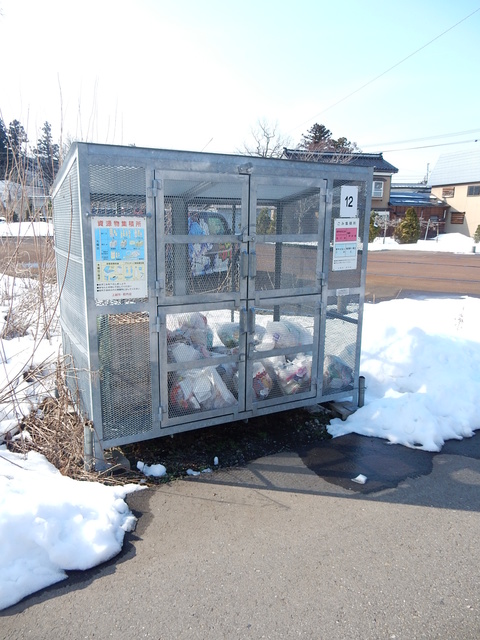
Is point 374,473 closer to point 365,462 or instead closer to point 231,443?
point 365,462

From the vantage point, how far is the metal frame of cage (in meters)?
3.28

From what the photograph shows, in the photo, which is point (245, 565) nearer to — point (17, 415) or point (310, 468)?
point (310, 468)

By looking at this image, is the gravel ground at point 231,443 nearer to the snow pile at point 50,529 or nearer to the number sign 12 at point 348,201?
the snow pile at point 50,529

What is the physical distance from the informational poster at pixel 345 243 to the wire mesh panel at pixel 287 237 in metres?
0.21

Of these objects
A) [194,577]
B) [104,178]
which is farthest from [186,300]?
[194,577]

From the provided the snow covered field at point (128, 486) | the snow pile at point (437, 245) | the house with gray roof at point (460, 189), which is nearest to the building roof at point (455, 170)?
the house with gray roof at point (460, 189)

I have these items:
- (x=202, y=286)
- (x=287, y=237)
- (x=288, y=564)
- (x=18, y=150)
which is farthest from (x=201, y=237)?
(x=18, y=150)

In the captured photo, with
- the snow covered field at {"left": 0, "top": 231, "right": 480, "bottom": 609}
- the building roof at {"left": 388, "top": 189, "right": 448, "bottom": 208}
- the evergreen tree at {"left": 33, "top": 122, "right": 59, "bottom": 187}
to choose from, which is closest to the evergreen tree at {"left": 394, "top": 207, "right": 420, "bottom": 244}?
the building roof at {"left": 388, "top": 189, "right": 448, "bottom": 208}

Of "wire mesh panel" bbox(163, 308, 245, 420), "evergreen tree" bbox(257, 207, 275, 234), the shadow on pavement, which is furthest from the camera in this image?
"evergreen tree" bbox(257, 207, 275, 234)

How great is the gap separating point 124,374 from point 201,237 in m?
1.16

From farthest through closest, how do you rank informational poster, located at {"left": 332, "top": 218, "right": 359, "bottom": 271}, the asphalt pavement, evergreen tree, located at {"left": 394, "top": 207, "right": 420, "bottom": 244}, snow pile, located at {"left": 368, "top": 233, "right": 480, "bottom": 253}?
evergreen tree, located at {"left": 394, "top": 207, "right": 420, "bottom": 244} → snow pile, located at {"left": 368, "top": 233, "right": 480, "bottom": 253} → informational poster, located at {"left": 332, "top": 218, "right": 359, "bottom": 271} → the asphalt pavement

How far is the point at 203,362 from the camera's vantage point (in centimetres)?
370

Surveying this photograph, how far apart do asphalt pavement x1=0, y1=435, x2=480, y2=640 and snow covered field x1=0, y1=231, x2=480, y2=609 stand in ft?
0.43

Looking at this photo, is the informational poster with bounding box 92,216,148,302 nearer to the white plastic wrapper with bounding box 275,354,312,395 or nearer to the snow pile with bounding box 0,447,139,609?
the snow pile with bounding box 0,447,139,609
